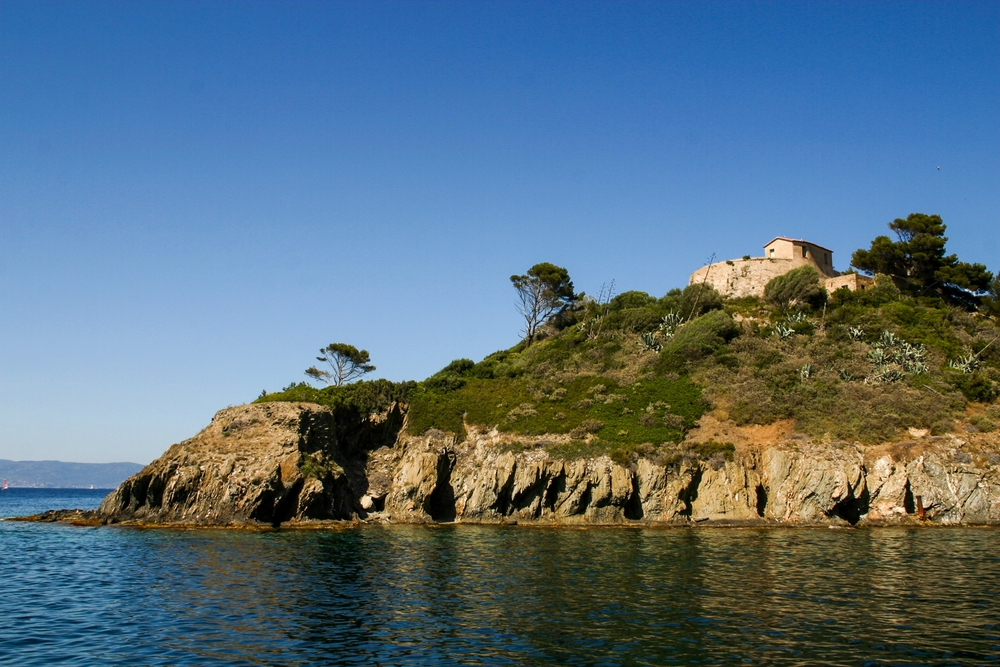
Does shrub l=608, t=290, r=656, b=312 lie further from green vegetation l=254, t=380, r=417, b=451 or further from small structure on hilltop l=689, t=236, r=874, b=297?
green vegetation l=254, t=380, r=417, b=451

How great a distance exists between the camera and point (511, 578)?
25094mm

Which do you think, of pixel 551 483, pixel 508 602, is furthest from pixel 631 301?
pixel 508 602

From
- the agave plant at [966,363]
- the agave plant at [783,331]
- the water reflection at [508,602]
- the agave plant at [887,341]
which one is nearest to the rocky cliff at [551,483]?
the water reflection at [508,602]

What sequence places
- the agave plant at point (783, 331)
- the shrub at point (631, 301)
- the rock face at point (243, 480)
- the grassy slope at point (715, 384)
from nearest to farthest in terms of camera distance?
the rock face at point (243, 480)
the grassy slope at point (715, 384)
the agave plant at point (783, 331)
the shrub at point (631, 301)

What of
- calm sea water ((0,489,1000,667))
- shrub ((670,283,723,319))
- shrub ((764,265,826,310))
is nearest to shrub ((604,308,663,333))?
shrub ((670,283,723,319))

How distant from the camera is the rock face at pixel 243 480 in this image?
145 feet

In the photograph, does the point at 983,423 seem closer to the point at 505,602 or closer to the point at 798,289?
the point at 798,289

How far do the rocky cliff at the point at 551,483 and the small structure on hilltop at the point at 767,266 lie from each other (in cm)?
2980

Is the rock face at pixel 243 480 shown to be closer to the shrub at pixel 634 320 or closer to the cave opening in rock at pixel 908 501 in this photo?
the shrub at pixel 634 320

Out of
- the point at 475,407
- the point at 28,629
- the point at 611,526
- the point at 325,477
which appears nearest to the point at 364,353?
the point at 475,407

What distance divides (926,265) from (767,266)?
50.0 feet

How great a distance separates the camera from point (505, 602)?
69.2 feet

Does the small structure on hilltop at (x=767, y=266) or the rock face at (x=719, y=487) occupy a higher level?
the small structure on hilltop at (x=767, y=266)

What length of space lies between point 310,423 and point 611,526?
21302 millimetres
